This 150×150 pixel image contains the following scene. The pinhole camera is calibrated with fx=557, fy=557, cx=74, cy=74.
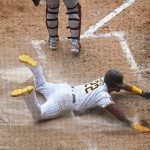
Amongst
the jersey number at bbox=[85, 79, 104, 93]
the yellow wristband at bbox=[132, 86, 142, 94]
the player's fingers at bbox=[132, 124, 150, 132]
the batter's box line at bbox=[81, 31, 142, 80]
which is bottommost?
the player's fingers at bbox=[132, 124, 150, 132]

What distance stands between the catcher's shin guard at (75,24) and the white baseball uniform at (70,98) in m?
1.16

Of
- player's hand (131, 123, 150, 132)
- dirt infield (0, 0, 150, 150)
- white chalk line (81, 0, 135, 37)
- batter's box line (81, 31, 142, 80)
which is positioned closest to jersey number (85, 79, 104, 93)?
dirt infield (0, 0, 150, 150)

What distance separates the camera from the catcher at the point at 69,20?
821 centimetres

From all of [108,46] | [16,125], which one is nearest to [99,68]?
[108,46]

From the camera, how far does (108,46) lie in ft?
28.5

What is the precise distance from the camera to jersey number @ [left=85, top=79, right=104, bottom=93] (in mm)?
7328

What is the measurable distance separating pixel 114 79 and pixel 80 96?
1.64 feet

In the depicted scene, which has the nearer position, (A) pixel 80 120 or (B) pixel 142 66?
(A) pixel 80 120

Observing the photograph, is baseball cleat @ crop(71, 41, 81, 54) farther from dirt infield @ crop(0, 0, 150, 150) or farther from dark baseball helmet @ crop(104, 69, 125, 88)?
dark baseball helmet @ crop(104, 69, 125, 88)

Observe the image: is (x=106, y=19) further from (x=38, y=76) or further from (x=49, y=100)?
(x=49, y=100)

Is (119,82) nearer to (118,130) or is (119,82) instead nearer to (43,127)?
(118,130)

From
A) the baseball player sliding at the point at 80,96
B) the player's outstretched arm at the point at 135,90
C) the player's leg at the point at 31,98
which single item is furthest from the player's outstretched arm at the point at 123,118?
the player's leg at the point at 31,98

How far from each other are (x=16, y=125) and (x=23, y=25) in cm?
244

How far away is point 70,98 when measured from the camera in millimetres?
7297
